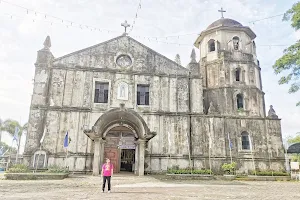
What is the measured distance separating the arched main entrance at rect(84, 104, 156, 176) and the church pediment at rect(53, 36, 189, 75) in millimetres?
4782

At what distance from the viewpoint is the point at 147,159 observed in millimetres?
18875

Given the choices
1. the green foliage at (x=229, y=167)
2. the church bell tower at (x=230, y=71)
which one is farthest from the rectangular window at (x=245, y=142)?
the green foliage at (x=229, y=167)

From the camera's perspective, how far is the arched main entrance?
1698 cm

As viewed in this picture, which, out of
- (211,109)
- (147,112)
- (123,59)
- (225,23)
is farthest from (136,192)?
(225,23)

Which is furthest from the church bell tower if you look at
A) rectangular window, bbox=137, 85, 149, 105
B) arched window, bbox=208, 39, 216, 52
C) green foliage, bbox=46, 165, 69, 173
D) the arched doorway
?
green foliage, bbox=46, 165, 69, 173

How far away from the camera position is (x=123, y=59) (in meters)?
21.4

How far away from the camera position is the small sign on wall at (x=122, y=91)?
788 inches

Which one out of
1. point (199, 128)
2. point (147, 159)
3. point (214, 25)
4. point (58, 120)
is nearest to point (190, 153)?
point (199, 128)

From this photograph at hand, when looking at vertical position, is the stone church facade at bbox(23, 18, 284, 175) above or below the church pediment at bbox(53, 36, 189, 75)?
below

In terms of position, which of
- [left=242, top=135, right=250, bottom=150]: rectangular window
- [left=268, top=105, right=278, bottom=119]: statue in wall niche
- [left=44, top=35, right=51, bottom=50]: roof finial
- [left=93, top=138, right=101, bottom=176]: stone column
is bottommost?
[left=93, top=138, right=101, bottom=176]: stone column

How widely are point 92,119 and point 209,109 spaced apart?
32.5 feet

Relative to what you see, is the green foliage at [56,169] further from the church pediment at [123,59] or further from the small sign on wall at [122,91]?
the church pediment at [123,59]

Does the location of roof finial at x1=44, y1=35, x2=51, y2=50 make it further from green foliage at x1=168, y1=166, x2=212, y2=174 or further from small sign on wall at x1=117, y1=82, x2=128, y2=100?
green foliage at x1=168, y1=166, x2=212, y2=174

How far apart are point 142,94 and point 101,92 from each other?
11.4ft
